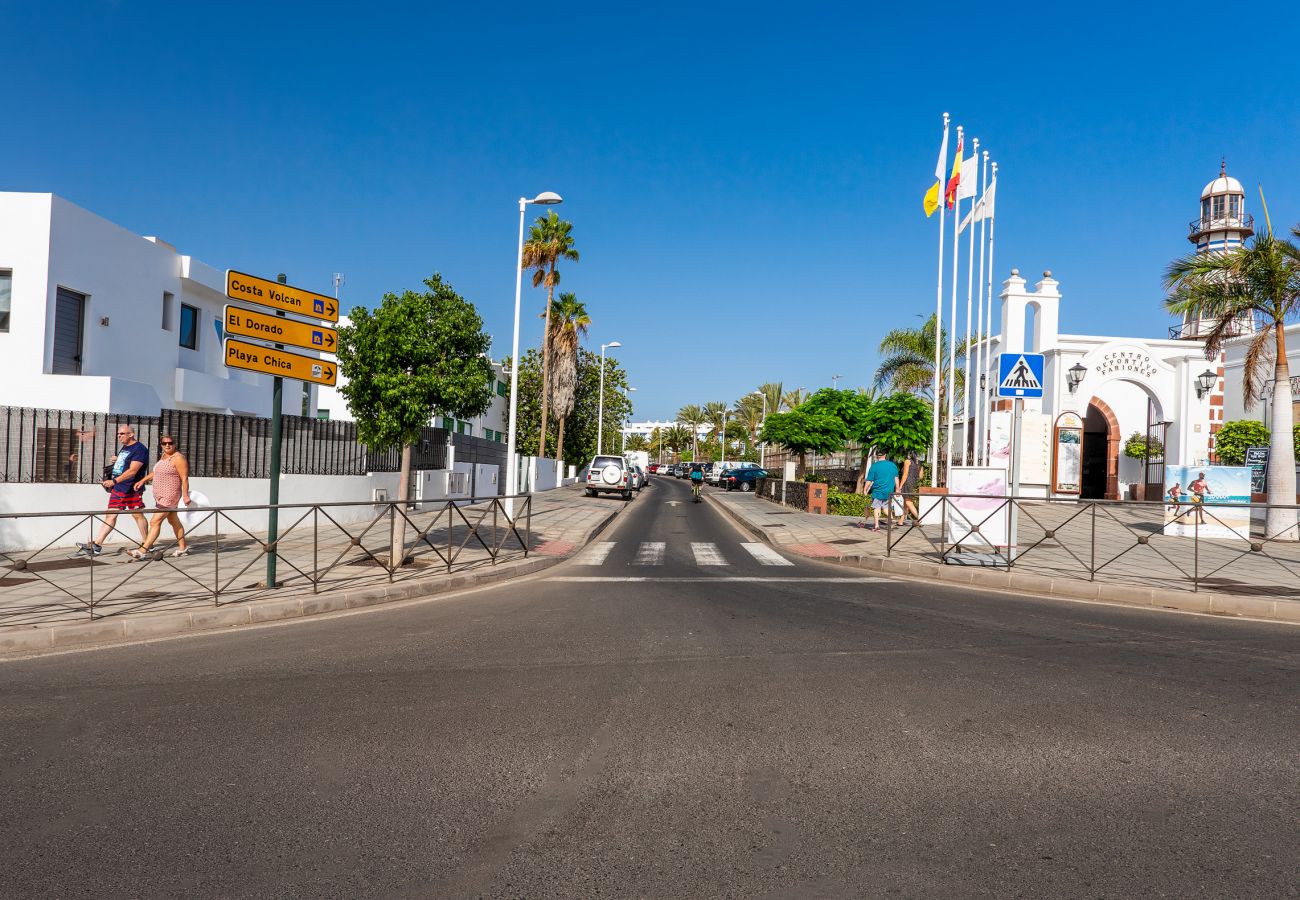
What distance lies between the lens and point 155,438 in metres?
14.6

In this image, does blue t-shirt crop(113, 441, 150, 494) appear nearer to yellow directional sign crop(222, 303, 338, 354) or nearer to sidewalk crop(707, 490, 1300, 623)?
yellow directional sign crop(222, 303, 338, 354)

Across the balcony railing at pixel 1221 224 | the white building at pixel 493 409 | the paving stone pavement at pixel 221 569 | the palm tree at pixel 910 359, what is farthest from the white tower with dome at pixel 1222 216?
Answer: the paving stone pavement at pixel 221 569

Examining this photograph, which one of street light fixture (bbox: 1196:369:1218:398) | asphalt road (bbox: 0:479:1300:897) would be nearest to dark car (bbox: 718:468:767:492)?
street light fixture (bbox: 1196:369:1218:398)

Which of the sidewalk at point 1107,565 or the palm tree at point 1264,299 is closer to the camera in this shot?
the sidewalk at point 1107,565

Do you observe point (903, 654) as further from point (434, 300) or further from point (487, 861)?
point (434, 300)

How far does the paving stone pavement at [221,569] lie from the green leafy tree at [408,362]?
0.78 metres

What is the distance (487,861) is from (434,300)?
31.8 feet

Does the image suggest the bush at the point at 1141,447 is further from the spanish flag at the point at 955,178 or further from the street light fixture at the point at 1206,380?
the spanish flag at the point at 955,178

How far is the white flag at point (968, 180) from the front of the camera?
75.8 feet

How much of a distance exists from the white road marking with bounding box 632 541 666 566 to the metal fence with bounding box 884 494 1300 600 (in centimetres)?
387

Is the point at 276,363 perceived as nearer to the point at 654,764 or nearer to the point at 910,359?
the point at 654,764

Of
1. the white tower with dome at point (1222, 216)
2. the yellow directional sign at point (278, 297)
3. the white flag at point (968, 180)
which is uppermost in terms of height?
the white tower with dome at point (1222, 216)

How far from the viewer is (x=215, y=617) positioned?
841cm

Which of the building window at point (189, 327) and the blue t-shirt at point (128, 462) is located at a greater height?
the building window at point (189, 327)
